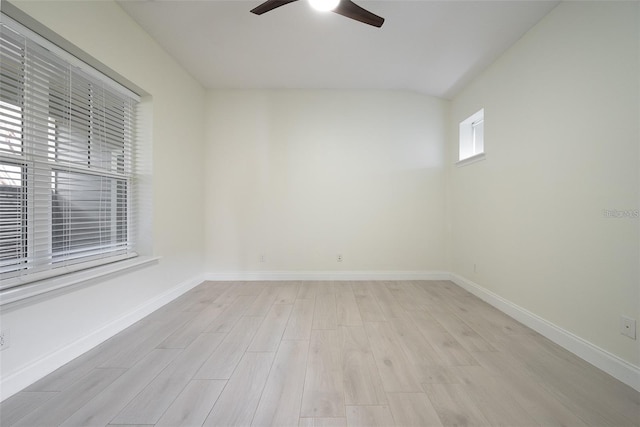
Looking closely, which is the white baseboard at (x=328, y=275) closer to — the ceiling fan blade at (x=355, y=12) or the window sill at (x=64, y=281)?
the window sill at (x=64, y=281)

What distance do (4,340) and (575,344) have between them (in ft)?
11.7

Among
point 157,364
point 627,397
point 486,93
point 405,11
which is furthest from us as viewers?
point 486,93

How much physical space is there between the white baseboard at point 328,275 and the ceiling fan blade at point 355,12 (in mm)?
2758

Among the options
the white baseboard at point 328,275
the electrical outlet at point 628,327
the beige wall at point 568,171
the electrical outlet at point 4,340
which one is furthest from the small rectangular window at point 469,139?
the electrical outlet at point 4,340

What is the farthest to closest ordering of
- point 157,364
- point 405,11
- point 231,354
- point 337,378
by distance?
point 405,11, point 231,354, point 157,364, point 337,378

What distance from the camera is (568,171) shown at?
1.71m

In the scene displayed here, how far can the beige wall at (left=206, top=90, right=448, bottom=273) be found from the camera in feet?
10.6

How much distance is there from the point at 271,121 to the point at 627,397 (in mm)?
3864

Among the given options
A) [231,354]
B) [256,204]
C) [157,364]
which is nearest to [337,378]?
[231,354]

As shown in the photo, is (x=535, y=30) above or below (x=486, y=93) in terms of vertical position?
above

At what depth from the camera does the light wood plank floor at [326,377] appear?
3.65 feet

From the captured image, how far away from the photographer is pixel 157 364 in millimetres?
1489

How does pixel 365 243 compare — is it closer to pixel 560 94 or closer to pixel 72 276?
pixel 560 94

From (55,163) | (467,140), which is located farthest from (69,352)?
(467,140)
